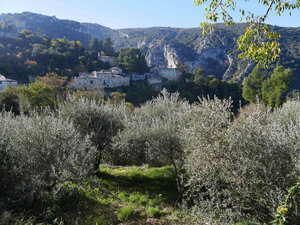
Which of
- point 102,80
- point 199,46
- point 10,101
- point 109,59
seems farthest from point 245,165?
point 199,46

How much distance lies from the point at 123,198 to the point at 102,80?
56729mm

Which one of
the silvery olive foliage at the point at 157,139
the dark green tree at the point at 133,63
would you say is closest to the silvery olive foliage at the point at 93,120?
the silvery olive foliage at the point at 157,139

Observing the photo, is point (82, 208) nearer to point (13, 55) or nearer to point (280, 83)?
point (280, 83)

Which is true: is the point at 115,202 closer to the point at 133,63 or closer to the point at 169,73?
the point at 133,63

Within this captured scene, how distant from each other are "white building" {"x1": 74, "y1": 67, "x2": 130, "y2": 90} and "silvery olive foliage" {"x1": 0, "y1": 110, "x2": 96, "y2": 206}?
51779 millimetres

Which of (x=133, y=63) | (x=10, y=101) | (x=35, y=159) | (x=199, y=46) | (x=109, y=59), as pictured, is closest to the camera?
(x=35, y=159)

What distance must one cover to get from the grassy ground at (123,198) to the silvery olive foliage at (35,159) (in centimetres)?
76

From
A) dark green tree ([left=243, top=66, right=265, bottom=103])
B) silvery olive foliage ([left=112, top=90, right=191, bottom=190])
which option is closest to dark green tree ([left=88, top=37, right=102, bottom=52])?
dark green tree ([left=243, top=66, right=265, bottom=103])

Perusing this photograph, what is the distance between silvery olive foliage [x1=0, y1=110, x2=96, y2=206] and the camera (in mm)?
5684

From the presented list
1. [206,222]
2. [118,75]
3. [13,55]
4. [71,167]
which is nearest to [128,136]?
[71,167]

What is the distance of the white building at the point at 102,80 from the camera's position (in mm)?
59219

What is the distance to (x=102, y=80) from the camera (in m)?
62.8

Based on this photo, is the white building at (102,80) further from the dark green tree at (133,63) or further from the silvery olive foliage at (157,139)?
the silvery olive foliage at (157,139)

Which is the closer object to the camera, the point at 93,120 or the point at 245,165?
the point at 245,165
